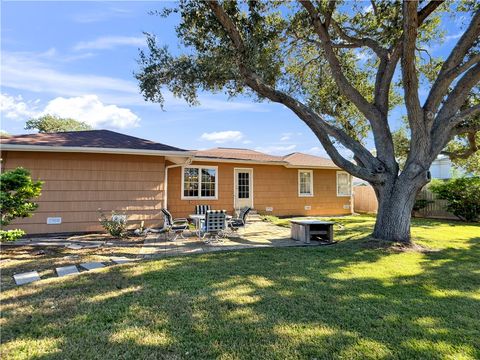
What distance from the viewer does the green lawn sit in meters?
2.67

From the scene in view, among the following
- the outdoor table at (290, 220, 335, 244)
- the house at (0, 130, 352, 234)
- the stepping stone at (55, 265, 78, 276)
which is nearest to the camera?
the stepping stone at (55, 265, 78, 276)

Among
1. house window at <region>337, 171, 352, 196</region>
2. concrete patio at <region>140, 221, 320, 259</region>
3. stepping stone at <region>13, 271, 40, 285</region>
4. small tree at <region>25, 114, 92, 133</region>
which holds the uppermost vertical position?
small tree at <region>25, 114, 92, 133</region>

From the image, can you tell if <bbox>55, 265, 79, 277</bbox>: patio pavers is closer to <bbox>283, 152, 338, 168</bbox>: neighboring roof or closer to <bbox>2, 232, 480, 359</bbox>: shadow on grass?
<bbox>2, 232, 480, 359</bbox>: shadow on grass

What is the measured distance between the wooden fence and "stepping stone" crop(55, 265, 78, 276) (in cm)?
1763

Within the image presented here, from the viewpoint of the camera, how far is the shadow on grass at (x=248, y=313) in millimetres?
2678

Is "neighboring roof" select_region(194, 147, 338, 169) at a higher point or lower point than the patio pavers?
higher

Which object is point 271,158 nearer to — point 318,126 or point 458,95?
point 318,126

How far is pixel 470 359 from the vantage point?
2574 millimetres

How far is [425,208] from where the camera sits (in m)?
16.3

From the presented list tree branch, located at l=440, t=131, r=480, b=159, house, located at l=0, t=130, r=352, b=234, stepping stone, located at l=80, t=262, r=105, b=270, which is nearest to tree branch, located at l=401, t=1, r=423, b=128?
tree branch, located at l=440, t=131, r=480, b=159

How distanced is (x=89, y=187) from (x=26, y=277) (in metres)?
4.77

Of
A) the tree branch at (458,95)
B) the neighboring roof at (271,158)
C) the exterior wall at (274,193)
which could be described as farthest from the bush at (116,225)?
the tree branch at (458,95)

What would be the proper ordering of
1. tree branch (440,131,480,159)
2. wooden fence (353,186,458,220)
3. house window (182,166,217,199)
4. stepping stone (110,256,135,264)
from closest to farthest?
1. stepping stone (110,256,135,264)
2. tree branch (440,131,480,159)
3. house window (182,166,217,199)
4. wooden fence (353,186,458,220)

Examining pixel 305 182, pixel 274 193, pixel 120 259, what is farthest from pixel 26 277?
pixel 305 182
